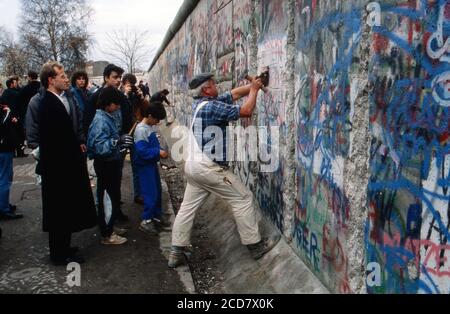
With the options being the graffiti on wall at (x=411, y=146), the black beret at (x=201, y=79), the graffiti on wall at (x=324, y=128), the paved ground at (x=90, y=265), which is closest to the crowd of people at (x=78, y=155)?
the paved ground at (x=90, y=265)

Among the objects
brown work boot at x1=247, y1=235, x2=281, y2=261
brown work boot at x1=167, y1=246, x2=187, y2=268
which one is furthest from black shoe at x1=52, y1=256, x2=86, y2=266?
brown work boot at x1=247, y1=235, x2=281, y2=261

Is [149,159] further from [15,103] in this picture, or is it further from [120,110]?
[15,103]

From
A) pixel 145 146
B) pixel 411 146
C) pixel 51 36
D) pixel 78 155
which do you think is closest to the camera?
pixel 411 146

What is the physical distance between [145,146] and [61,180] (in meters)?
1.21

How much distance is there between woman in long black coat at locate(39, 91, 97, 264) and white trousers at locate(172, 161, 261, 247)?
0.99 metres

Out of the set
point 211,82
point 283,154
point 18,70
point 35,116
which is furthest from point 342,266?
point 18,70

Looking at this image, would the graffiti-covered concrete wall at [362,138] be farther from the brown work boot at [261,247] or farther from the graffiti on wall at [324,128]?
the brown work boot at [261,247]

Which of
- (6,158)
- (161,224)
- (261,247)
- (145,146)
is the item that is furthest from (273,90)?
(6,158)

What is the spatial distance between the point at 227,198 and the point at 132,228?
185 cm

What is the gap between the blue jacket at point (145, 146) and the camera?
496cm

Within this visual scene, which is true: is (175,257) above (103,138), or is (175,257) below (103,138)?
below

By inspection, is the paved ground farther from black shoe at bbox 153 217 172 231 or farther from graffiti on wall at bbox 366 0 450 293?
graffiti on wall at bbox 366 0 450 293

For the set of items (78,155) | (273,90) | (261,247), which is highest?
(273,90)

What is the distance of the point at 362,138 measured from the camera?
2.45m
